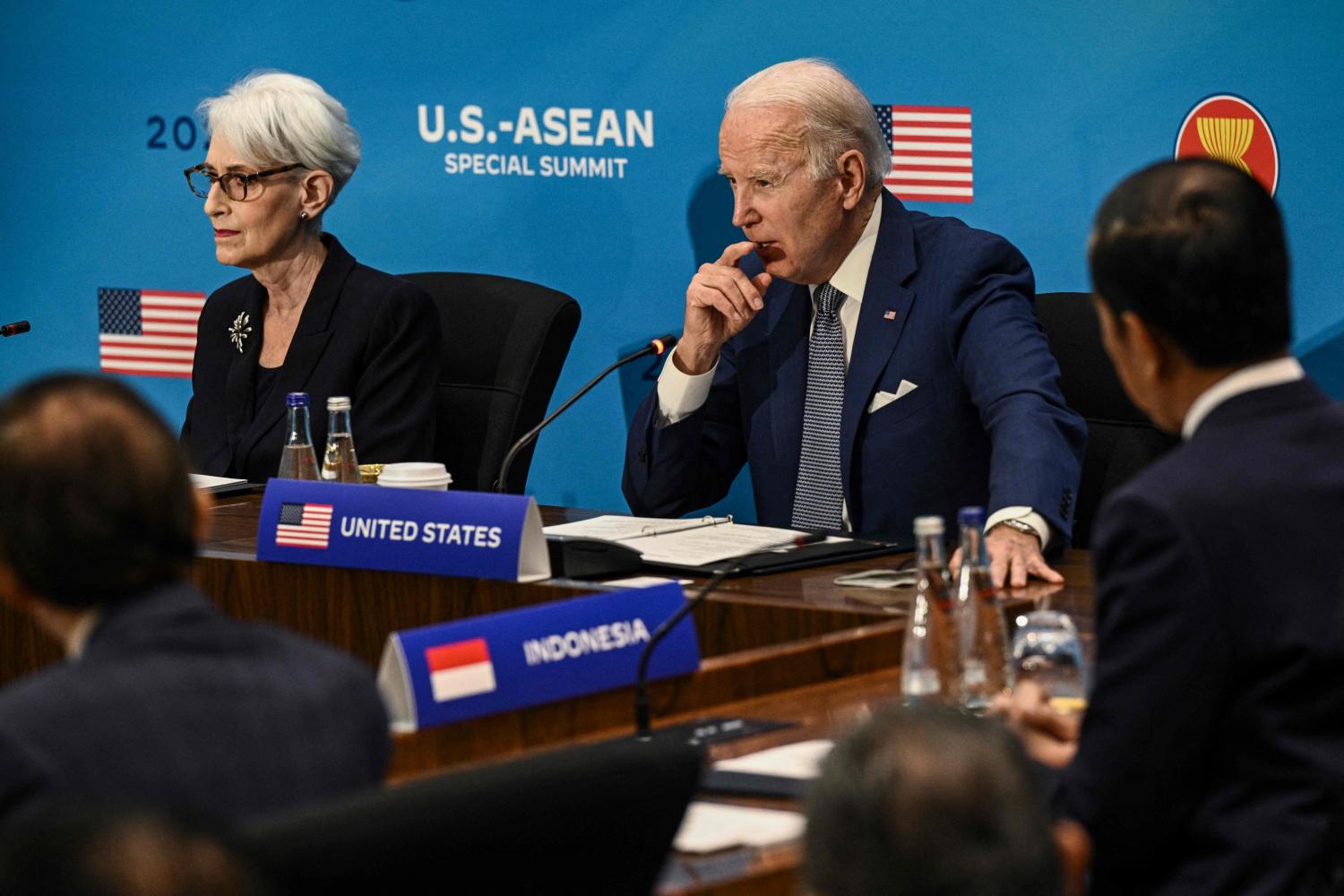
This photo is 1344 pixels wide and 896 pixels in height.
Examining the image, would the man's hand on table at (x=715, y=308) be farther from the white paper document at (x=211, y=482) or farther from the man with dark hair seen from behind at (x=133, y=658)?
the man with dark hair seen from behind at (x=133, y=658)

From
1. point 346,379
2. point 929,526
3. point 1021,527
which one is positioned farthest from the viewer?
point 346,379

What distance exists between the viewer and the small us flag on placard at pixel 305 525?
2.78 metres

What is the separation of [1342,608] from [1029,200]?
2534 mm

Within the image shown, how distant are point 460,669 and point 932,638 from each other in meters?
0.54

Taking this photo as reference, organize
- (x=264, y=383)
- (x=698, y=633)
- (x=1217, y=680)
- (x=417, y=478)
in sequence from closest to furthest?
(x=1217, y=680), (x=698, y=633), (x=417, y=478), (x=264, y=383)

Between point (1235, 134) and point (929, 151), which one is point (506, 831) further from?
point (929, 151)

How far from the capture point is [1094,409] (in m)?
3.38

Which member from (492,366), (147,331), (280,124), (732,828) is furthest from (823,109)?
(147,331)

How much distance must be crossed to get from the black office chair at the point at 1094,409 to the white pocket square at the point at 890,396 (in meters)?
0.27

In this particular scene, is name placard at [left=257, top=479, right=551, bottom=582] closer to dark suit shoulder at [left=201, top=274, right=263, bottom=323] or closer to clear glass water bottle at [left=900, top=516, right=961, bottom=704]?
clear glass water bottle at [left=900, top=516, right=961, bottom=704]

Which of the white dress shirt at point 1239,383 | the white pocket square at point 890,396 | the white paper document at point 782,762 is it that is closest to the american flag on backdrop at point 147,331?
the white pocket square at point 890,396

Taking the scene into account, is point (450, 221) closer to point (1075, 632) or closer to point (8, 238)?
point (8, 238)

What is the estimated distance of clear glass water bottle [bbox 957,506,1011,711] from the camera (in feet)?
7.03

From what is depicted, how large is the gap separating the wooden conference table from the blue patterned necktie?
425mm
